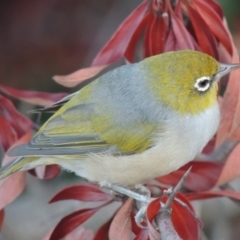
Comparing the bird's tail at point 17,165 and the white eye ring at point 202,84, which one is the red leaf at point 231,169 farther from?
the bird's tail at point 17,165

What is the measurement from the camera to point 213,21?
4.15 ft

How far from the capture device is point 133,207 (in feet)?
4.07

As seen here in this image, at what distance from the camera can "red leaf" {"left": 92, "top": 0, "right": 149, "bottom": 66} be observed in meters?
1.29

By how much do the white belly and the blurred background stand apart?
0.90 meters

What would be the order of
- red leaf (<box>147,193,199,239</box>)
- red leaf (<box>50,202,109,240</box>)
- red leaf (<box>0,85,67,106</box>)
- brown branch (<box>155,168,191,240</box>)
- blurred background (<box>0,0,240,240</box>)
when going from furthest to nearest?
blurred background (<box>0,0,240,240</box>), red leaf (<box>0,85,67,106</box>), red leaf (<box>50,202,109,240</box>), red leaf (<box>147,193,199,239</box>), brown branch (<box>155,168,191,240</box>)

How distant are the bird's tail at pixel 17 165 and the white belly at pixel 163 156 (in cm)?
11

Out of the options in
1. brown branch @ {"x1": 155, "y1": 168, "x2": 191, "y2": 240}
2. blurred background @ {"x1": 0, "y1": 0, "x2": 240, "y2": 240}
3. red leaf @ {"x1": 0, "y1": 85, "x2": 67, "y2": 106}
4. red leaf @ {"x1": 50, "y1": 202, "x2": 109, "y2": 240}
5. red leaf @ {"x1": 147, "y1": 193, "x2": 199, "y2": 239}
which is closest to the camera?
brown branch @ {"x1": 155, "y1": 168, "x2": 191, "y2": 240}

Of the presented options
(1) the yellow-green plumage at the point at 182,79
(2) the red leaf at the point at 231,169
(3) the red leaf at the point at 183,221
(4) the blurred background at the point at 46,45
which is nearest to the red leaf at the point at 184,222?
(3) the red leaf at the point at 183,221

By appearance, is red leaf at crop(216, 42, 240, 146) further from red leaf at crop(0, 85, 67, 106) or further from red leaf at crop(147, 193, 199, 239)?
red leaf at crop(0, 85, 67, 106)

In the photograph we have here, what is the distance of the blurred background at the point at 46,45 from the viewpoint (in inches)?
89.2

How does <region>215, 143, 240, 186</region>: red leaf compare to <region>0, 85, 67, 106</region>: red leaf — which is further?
<region>0, 85, 67, 106</region>: red leaf

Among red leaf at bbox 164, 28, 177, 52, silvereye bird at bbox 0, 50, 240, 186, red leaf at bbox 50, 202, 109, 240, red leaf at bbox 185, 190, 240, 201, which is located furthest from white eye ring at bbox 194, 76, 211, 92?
red leaf at bbox 50, 202, 109, 240

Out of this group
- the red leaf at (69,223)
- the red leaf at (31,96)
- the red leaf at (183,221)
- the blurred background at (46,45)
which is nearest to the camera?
the red leaf at (183,221)

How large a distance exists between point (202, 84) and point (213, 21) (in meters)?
0.14
